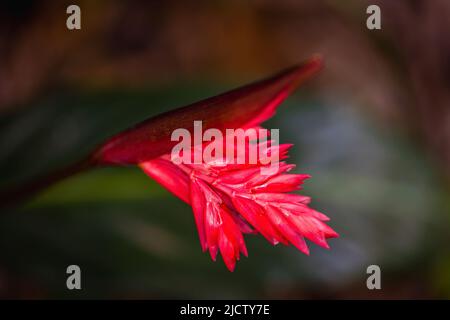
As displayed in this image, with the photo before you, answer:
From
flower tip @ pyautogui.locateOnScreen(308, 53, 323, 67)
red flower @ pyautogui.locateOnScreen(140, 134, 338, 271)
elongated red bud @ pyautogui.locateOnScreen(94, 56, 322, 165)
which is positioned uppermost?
flower tip @ pyautogui.locateOnScreen(308, 53, 323, 67)

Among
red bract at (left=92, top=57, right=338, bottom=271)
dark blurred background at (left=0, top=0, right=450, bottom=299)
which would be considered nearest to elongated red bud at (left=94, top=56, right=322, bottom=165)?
red bract at (left=92, top=57, right=338, bottom=271)

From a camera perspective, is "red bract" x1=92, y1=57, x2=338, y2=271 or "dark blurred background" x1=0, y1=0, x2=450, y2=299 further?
"dark blurred background" x1=0, y1=0, x2=450, y2=299

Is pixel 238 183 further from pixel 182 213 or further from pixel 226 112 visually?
pixel 182 213

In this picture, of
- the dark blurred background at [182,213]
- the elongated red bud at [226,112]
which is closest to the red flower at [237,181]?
the elongated red bud at [226,112]

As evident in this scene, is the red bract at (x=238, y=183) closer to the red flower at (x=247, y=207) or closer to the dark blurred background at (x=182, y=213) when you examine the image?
the red flower at (x=247, y=207)

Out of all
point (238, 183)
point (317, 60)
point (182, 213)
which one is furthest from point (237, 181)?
point (182, 213)

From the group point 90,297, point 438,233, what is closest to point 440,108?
point 438,233

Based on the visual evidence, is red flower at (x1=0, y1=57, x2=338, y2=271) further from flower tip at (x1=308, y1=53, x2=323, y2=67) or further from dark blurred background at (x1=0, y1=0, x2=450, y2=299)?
dark blurred background at (x1=0, y1=0, x2=450, y2=299)

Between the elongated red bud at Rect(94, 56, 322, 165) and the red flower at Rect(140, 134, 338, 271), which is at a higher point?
the elongated red bud at Rect(94, 56, 322, 165)

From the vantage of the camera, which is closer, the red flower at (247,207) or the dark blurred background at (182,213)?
the red flower at (247,207)
